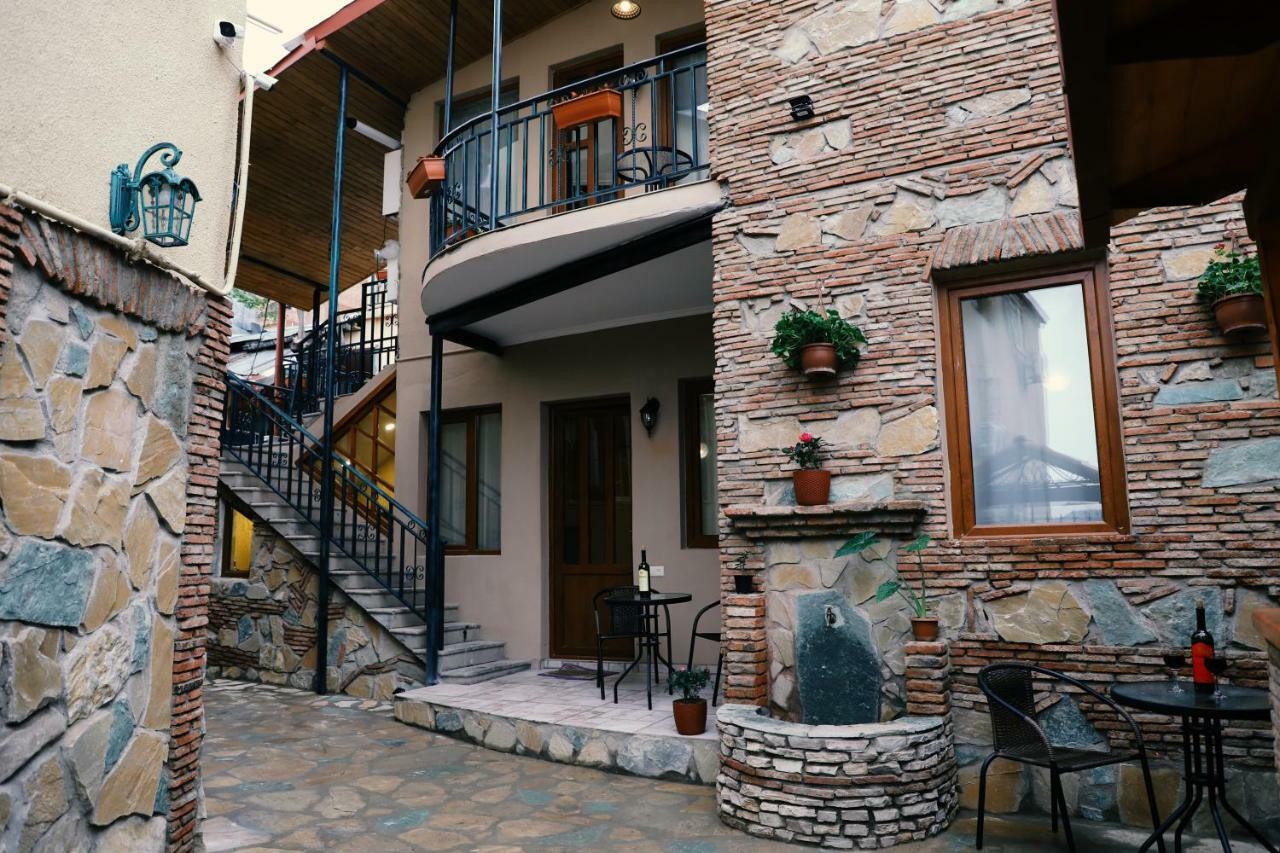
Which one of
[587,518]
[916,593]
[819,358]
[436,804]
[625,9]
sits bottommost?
[436,804]

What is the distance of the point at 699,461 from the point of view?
7.88 metres

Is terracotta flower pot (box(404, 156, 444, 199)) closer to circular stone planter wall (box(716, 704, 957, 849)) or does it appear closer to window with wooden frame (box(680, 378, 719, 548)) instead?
window with wooden frame (box(680, 378, 719, 548))

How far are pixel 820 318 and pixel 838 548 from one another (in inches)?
53.0

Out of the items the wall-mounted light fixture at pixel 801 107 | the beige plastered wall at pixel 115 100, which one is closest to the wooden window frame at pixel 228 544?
the beige plastered wall at pixel 115 100

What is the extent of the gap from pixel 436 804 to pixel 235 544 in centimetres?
692

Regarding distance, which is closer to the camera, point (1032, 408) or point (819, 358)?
point (1032, 408)

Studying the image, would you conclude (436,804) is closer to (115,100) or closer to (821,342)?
(821,342)

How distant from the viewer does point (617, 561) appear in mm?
8328

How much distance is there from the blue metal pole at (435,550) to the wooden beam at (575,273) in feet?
Result: 1.20

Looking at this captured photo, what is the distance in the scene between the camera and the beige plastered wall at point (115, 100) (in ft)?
10.5

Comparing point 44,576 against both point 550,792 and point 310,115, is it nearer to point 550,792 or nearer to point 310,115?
point 550,792

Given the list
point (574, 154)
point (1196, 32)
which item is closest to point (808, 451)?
point (1196, 32)

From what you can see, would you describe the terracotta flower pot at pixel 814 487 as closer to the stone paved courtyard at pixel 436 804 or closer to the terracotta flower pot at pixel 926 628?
the terracotta flower pot at pixel 926 628

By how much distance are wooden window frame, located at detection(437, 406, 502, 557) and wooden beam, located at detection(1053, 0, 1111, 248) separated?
6858mm
